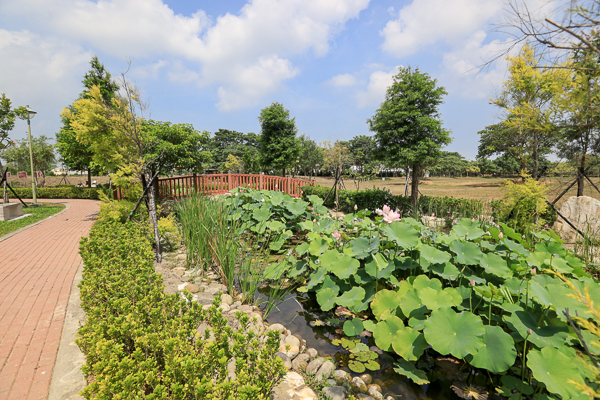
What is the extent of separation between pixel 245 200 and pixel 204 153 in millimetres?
8662

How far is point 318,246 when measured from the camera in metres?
3.48

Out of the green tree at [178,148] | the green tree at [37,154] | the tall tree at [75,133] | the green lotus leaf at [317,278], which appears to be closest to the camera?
the green lotus leaf at [317,278]

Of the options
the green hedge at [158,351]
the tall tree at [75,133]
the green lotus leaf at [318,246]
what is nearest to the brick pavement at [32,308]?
the green hedge at [158,351]

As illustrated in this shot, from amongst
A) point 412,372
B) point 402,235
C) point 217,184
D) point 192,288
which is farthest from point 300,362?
point 217,184

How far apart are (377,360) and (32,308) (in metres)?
4.02

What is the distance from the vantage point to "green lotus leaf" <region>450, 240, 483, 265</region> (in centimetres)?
264

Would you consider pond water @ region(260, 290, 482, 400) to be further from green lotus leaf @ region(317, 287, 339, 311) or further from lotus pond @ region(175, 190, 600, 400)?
green lotus leaf @ region(317, 287, 339, 311)

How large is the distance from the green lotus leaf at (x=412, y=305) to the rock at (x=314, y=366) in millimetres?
884

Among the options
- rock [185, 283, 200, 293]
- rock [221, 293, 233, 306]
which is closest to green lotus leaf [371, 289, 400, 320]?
rock [221, 293, 233, 306]

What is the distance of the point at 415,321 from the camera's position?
2213 millimetres

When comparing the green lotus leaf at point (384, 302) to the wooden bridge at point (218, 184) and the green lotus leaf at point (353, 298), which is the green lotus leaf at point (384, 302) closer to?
the green lotus leaf at point (353, 298)

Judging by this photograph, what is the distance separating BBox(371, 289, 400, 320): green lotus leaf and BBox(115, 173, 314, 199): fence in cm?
705

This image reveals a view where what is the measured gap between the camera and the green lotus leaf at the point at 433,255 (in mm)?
2623

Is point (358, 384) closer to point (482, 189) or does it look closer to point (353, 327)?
point (353, 327)
